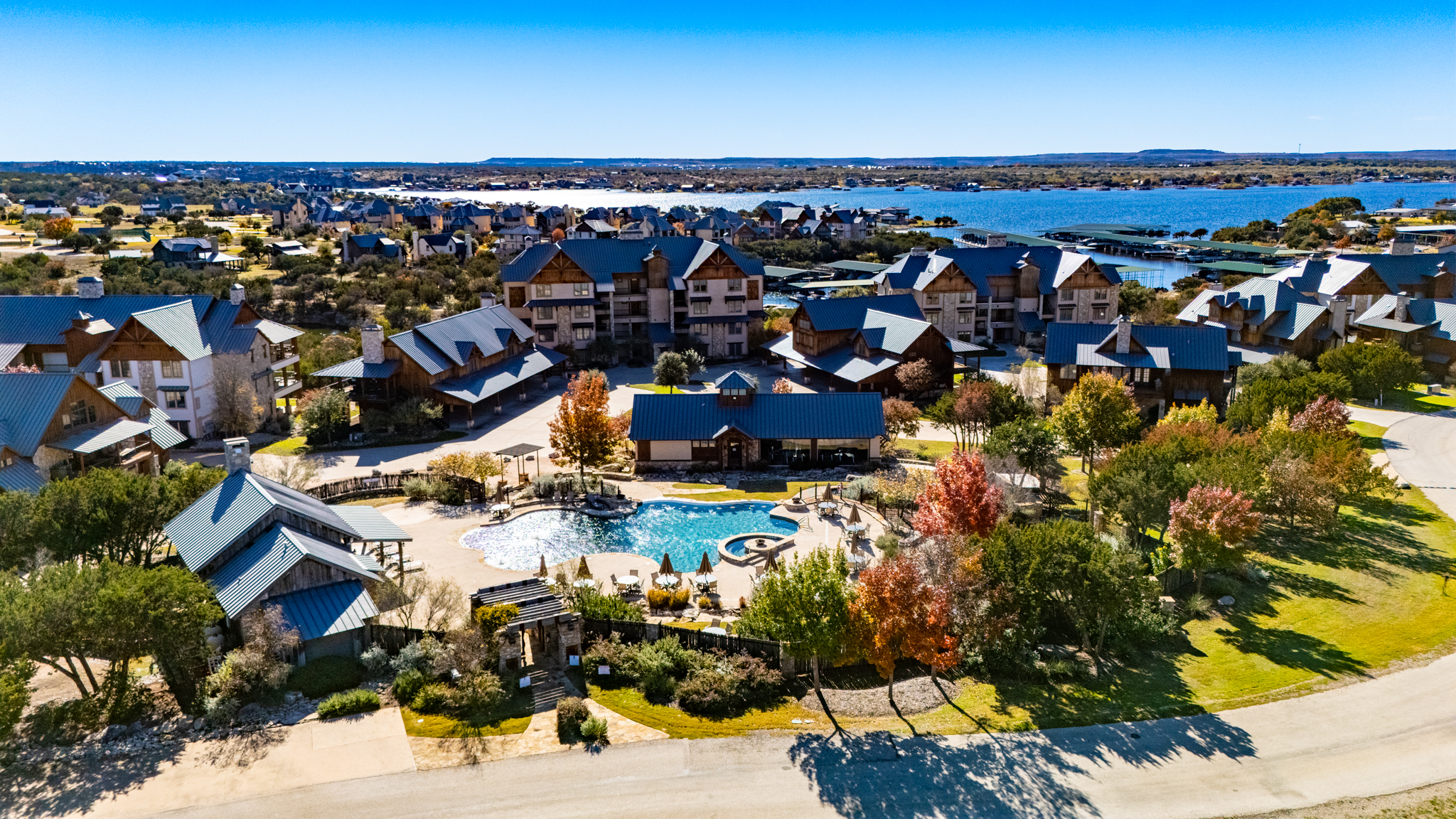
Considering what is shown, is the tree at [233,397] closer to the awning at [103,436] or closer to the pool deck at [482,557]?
the awning at [103,436]

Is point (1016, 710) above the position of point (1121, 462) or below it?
below

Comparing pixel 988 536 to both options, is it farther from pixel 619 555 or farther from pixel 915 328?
pixel 915 328

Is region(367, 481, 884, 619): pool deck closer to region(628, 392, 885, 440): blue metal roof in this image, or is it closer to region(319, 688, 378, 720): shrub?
region(628, 392, 885, 440): blue metal roof

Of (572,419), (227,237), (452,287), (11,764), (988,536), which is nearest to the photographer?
(11,764)

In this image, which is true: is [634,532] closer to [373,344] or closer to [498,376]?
[373,344]

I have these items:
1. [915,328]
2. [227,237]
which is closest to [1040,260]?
[915,328]

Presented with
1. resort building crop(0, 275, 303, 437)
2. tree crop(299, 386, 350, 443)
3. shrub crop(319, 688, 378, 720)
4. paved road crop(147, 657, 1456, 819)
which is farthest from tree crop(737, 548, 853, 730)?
resort building crop(0, 275, 303, 437)

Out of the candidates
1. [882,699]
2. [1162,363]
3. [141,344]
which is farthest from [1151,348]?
[141,344]
